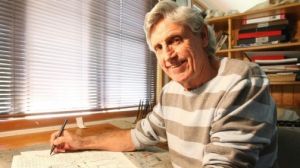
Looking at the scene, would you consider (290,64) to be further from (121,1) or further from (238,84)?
(121,1)

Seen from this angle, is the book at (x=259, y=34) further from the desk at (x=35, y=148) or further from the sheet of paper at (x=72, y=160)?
the sheet of paper at (x=72, y=160)

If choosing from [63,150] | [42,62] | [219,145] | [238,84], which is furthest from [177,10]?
[42,62]

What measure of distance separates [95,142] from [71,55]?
84 centimetres

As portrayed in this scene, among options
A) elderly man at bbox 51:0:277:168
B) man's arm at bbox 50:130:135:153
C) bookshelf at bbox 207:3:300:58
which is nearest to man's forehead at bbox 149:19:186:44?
elderly man at bbox 51:0:277:168

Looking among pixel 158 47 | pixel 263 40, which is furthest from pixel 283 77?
pixel 158 47

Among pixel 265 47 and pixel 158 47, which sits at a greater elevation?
pixel 265 47

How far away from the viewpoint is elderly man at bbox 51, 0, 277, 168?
2.15 feet

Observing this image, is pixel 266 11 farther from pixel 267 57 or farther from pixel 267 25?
pixel 267 57

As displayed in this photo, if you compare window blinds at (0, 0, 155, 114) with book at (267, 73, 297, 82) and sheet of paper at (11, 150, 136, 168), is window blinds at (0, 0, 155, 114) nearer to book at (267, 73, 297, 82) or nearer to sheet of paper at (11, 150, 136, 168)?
sheet of paper at (11, 150, 136, 168)

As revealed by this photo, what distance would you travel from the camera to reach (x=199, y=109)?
0.83 metres

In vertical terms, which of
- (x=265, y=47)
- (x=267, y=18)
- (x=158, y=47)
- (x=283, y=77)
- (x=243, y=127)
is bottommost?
(x=243, y=127)

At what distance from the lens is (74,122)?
160cm

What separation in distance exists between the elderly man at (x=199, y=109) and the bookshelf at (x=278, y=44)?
1.07 metres

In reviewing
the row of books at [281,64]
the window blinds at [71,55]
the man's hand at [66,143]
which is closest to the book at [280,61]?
the row of books at [281,64]
